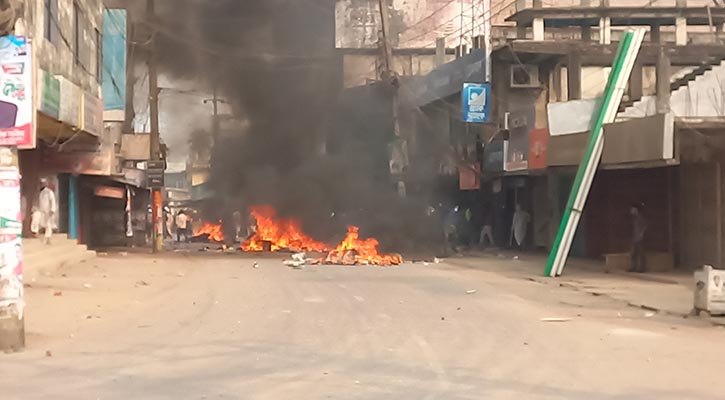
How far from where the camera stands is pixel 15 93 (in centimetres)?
883

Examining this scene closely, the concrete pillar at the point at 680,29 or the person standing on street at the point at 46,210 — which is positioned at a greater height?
the concrete pillar at the point at 680,29

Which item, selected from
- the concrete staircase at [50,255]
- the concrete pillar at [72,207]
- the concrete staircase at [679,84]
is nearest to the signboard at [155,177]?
the concrete pillar at [72,207]

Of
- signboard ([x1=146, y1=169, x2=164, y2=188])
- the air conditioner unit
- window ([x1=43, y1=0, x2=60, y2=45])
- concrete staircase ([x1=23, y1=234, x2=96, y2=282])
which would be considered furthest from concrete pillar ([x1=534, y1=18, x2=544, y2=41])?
window ([x1=43, y1=0, x2=60, y2=45])

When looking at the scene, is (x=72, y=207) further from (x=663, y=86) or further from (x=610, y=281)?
(x=663, y=86)

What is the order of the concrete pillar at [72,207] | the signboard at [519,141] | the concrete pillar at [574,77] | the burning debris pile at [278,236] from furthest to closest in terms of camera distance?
the burning debris pile at [278,236] → the concrete pillar at [72,207] → the concrete pillar at [574,77] → the signboard at [519,141]

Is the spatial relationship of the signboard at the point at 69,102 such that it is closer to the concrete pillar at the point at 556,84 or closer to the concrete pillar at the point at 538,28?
the concrete pillar at the point at 556,84

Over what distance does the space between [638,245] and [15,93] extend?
14.7 m

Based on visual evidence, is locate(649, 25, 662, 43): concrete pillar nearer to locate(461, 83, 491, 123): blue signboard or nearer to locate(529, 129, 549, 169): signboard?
locate(461, 83, 491, 123): blue signboard

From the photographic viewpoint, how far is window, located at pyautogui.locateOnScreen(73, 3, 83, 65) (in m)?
21.0

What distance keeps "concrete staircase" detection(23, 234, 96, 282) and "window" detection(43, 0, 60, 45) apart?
14.5ft

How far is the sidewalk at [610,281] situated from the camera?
544 inches

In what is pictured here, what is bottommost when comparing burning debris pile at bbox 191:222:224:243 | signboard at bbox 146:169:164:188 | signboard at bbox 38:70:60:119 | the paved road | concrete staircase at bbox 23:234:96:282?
burning debris pile at bbox 191:222:224:243

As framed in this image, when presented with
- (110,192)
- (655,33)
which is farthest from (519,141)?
(110,192)

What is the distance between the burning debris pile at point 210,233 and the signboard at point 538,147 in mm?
18635
